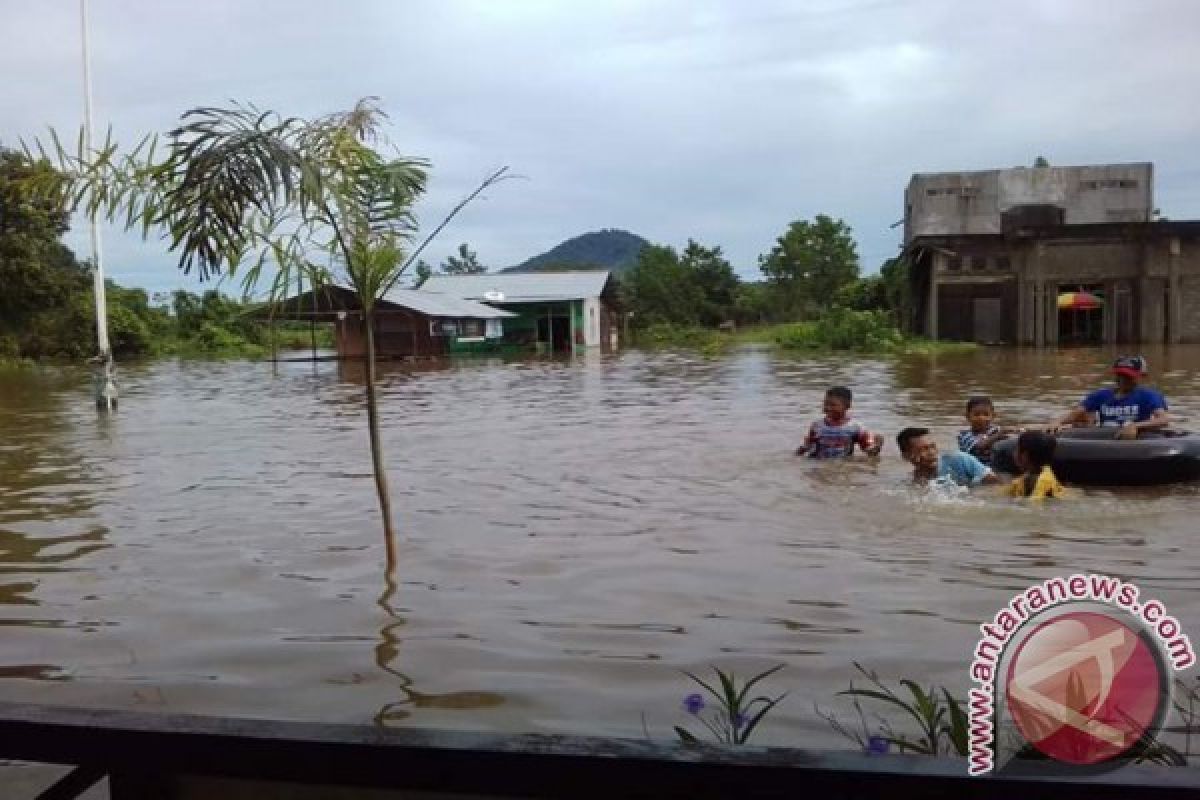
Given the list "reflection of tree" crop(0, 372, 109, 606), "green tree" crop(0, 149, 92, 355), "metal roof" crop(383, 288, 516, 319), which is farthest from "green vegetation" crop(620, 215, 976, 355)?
"reflection of tree" crop(0, 372, 109, 606)

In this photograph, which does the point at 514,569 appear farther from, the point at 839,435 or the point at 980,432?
the point at 980,432

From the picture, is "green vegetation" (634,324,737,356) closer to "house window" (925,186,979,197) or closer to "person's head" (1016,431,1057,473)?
"house window" (925,186,979,197)

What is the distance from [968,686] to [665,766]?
287cm

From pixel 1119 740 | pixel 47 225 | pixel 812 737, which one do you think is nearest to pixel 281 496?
pixel 812 737

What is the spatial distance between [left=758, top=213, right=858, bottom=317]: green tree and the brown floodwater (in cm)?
4602

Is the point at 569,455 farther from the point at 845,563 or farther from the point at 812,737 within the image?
the point at 812,737

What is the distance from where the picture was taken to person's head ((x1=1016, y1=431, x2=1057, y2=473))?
27.5 ft

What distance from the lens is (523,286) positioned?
5241 cm

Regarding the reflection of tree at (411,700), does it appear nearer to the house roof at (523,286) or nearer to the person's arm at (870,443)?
the person's arm at (870,443)

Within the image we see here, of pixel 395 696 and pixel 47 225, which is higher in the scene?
pixel 47 225

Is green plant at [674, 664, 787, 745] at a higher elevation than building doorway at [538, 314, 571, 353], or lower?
lower

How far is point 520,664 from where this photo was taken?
464cm

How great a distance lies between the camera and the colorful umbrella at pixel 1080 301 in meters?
38.8

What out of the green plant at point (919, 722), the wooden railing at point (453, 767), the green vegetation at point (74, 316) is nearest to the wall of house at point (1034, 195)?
the green vegetation at point (74, 316)
